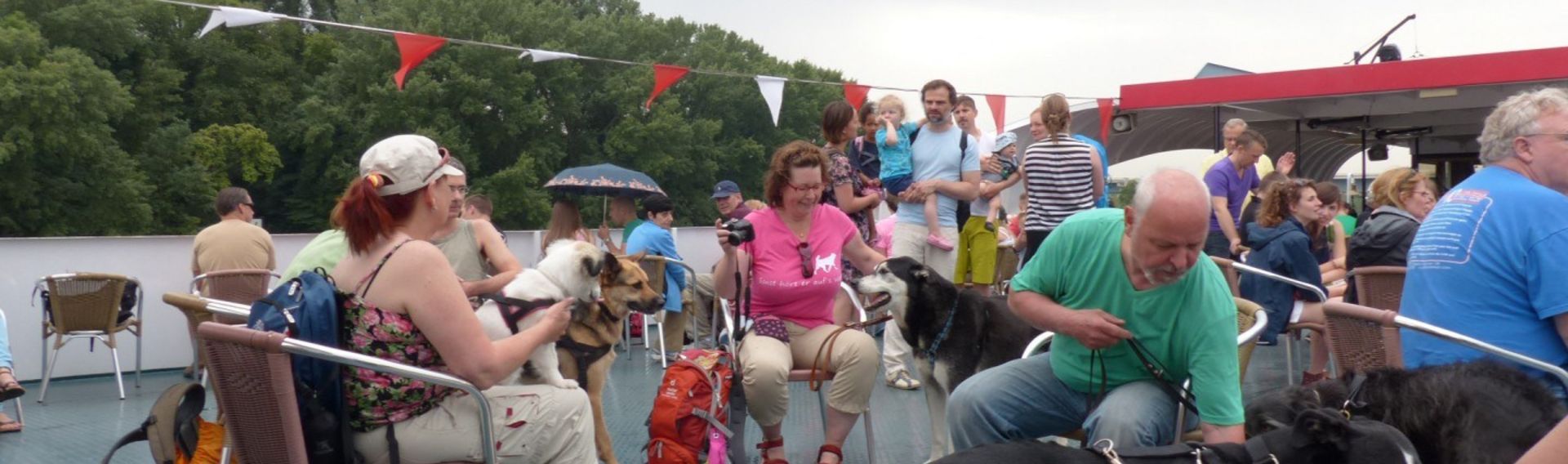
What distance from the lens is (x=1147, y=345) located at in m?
3.11

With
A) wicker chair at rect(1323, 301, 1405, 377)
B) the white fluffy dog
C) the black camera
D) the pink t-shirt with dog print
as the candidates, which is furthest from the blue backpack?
wicker chair at rect(1323, 301, 1405, 377)

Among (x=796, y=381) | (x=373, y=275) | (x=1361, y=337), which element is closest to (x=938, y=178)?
(x=796, y=381)

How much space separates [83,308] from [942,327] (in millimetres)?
5636

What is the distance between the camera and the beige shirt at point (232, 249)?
26.1 feet

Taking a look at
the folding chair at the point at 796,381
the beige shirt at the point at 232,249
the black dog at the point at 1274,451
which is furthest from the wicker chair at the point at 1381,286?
the beige shirt at the point at 232,249

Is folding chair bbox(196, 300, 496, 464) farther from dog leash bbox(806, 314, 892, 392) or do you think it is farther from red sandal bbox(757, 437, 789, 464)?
red sandal bbox(757, 437, 789, 464)

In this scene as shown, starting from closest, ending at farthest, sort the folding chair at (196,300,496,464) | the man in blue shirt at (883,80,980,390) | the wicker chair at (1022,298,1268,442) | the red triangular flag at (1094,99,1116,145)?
the folding chair at (196,300,496,464) → the wicker chair at (1022,298,1268,442) → the man in blue shirt at (883,80,980,390) → the red triangular flag at (1094,99,1116,145)

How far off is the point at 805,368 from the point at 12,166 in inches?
1376

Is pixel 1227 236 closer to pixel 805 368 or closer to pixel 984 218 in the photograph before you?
pixel 984 218

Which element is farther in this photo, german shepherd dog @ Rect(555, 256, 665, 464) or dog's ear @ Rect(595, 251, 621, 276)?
dog's ear @ Rect(595, 251, 621, 276)

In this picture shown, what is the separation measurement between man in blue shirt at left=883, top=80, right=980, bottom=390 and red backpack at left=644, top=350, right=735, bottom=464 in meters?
2.51

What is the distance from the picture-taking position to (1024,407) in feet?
10.9

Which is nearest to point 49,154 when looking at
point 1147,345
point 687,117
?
point 687,117

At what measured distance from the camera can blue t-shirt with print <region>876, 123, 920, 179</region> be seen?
274 inches
